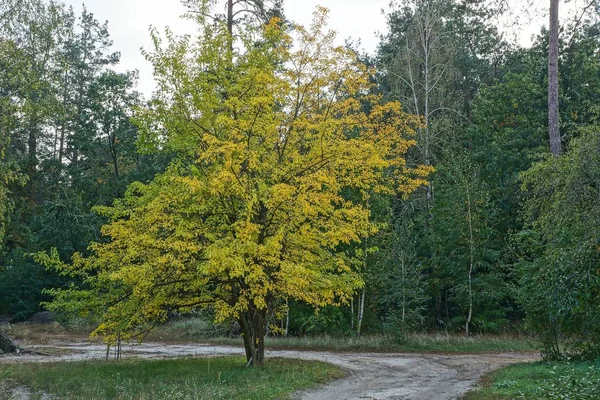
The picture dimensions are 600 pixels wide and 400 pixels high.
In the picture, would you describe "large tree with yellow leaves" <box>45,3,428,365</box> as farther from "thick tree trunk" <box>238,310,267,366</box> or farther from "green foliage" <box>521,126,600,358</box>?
"green foliage" <box>521,126,600,358</box>

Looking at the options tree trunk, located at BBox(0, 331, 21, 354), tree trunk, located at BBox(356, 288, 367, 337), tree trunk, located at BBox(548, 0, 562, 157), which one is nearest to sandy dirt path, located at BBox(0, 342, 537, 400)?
tree trunk, located at BBox(0, 331, 21, 354)

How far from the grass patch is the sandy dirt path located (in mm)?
587

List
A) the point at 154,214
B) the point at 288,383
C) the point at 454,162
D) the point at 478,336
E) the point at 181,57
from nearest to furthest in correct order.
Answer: the point at 288,383 < the point at 154,214 < the point at 181,57 < the point at 478,336 < the point at 454,162

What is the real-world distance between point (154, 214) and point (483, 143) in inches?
881

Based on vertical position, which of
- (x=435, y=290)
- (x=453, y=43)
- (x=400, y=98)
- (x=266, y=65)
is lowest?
(x=435, y=290)

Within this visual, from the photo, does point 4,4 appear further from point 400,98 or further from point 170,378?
point 400,98

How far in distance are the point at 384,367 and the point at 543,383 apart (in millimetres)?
5859

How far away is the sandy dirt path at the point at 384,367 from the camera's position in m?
11.7

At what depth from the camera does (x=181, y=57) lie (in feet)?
46.7

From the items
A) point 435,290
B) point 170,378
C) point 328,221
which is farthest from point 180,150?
point 435,290

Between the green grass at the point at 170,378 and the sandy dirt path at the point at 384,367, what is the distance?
811 millimetres

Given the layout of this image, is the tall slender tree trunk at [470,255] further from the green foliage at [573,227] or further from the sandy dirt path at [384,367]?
the green foliage at [573,227]

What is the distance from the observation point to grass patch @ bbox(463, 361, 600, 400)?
952 centimetres

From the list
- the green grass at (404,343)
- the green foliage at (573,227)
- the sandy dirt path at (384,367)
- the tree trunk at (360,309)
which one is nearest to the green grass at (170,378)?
the sandy dirt path at (384,367)
